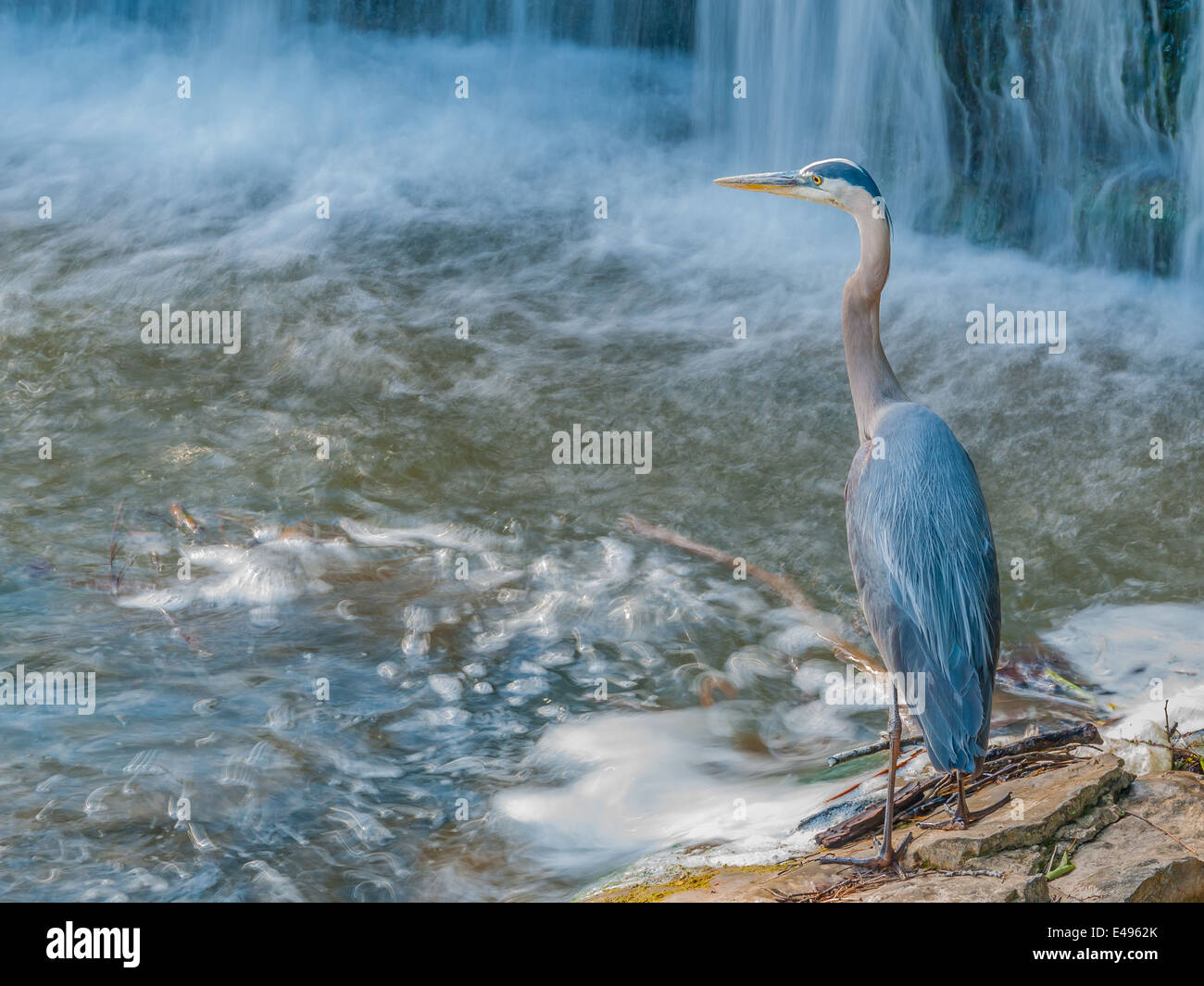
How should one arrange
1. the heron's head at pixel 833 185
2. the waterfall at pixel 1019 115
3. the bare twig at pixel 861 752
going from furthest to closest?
the waterfall at pixel 1019 115, the bare twig at pixel 861 752, the heron's head at pixel 833 185

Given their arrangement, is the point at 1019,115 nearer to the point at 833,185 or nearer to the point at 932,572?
the point at 833,185

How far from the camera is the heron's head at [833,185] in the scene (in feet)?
13.4

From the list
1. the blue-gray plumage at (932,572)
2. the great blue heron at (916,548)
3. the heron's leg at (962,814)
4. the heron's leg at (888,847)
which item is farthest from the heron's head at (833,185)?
the heron's leg at (962,814)

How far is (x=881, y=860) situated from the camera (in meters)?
3.49

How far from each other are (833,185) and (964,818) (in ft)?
6.47

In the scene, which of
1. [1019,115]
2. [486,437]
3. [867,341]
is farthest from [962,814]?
[1019,115]

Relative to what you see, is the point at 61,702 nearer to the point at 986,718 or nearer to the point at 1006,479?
the point at 986,718

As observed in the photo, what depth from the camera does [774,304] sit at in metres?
8.31

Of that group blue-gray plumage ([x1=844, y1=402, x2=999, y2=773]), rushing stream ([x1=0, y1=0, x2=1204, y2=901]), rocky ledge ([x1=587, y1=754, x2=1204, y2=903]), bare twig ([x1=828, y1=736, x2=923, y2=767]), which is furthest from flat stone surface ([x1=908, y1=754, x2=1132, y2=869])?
rushing stream ([x1=0, y1=0, x2=1204, y2=901])

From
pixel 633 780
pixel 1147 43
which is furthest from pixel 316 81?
pixel 633 780

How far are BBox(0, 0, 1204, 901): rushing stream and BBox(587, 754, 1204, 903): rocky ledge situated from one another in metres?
0.57

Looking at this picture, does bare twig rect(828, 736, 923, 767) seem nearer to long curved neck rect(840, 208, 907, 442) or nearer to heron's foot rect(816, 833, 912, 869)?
heron's foot rect(816, 833, 912, 869)

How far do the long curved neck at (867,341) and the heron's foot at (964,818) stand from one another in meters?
1.19

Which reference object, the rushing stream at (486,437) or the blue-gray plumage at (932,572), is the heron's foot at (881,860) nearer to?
the blue-gray plumage at (932,572)
